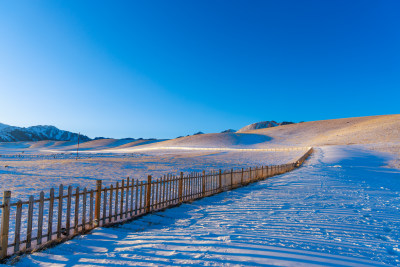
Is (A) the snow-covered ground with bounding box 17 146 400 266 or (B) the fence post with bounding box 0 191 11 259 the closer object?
Answer: (A) the snow-covered ground with bounding box 17 146 400 266

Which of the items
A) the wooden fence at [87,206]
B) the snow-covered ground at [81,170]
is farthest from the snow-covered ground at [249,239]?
the snow-covered ground at [81,170]

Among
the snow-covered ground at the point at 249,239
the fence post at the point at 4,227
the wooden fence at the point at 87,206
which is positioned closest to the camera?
the snow-covered ground at the point at 249,239

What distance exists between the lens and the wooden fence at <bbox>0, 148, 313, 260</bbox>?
5.20m

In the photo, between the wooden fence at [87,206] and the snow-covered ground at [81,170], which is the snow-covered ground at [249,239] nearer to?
the wooden fence at [87,206]

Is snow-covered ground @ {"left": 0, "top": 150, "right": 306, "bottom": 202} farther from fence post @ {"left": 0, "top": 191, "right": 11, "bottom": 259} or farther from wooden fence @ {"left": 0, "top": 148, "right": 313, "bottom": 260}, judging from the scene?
fence post @ {"left": 0, "top": 191, "right": 11, "bottom": 259}

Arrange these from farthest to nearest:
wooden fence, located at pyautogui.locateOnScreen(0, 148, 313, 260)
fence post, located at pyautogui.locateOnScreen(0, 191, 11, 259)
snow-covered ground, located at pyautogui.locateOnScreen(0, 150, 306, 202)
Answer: snow-covered ground, located at pyautogui.locateOnScreen(0, 150, 306, 202), wooden fence, located at pyautogui.locateOnScreen(0, 148, 313, 260), fence post, located at pyautogui.locateOnScreen(0, 191, 11, 259)

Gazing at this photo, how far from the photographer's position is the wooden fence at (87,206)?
5203 millimetres

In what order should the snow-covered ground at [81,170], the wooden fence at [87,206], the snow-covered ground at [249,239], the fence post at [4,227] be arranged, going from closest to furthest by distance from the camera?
1. the snow-covered ground at [249,239]
2. the fence post at [4,227]
3. the wooden fence at [87,206]
4. the snow-covered ground at [81,170]

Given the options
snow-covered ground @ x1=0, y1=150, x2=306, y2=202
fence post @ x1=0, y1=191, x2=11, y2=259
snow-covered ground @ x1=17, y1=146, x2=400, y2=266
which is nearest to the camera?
snow-covered ground @ x1=17, y1=146, x2=400, y2=266

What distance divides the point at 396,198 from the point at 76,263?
36.3 feet

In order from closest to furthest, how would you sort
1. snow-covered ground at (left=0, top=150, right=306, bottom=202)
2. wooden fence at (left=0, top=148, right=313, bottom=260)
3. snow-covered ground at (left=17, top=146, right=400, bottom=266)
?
snow-covered ground at (left=17, top=146, right=400, bottom=266) → wooden fence at (left=0, top=148, right=313, bottom=260) → snow-covered ground at (left=0, top=150, right=306, bottom=202)

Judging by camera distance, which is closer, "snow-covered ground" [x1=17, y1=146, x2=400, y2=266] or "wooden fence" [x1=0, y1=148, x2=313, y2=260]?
"snow-covered ground" [x1=17, y1=146, x2=400, y2=266]

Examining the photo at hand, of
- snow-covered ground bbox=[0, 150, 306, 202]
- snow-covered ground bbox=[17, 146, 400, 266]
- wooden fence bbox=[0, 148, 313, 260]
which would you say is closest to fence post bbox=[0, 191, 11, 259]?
wooden fence bbox=[0, 148, 313, 260]

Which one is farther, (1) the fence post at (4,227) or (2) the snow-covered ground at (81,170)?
(2) the snow-covered ground at (81,170)
